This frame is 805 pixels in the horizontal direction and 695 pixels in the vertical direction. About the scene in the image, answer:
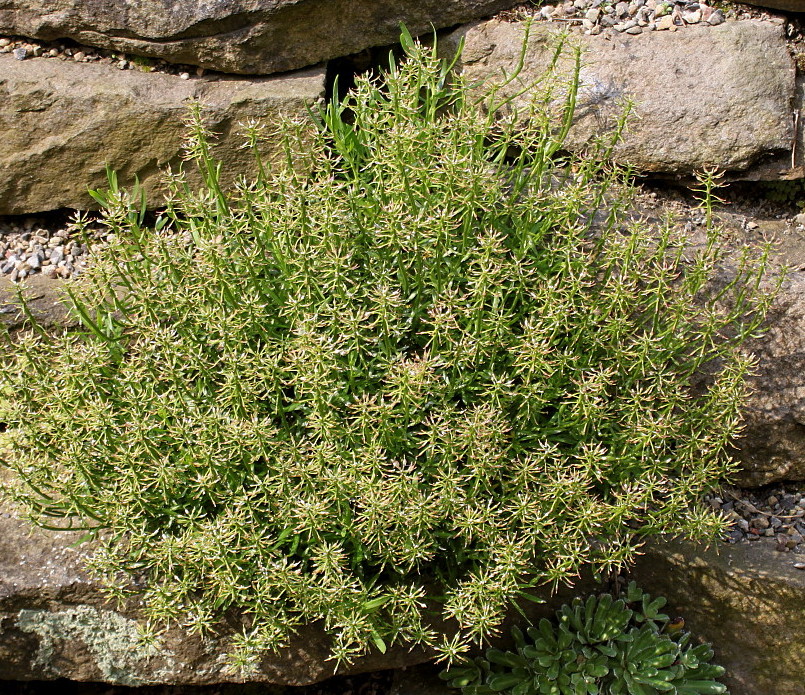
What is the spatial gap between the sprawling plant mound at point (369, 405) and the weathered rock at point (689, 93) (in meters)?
1.04

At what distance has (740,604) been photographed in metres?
3.89

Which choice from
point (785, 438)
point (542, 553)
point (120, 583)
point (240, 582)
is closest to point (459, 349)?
point (542, 553)

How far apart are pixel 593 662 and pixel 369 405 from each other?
158cm

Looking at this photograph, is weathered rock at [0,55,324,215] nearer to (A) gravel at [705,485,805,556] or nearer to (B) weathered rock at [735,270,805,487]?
(B) weathered rock at [735,270,805,487]

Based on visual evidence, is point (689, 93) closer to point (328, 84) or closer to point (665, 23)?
point (665, 23)

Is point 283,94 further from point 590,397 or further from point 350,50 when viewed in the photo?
point 590,397

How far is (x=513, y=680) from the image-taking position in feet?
11.9

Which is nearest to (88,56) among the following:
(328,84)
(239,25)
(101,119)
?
(101,119)

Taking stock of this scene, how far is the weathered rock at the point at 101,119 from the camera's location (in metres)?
4.41

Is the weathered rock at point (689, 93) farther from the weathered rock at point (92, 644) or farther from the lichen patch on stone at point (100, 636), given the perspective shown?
the lichen patch on stone at point (100, 636)

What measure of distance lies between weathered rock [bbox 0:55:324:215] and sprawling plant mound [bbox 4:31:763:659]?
1.12 meters

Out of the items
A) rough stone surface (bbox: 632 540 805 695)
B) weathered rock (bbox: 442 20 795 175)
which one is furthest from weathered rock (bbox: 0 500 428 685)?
weathered rock (bbox: 442 20 795 175)

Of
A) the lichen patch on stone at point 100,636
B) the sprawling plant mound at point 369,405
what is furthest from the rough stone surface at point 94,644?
the sprawling plant mound at point 369,405

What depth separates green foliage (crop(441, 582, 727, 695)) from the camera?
360 centimetres
